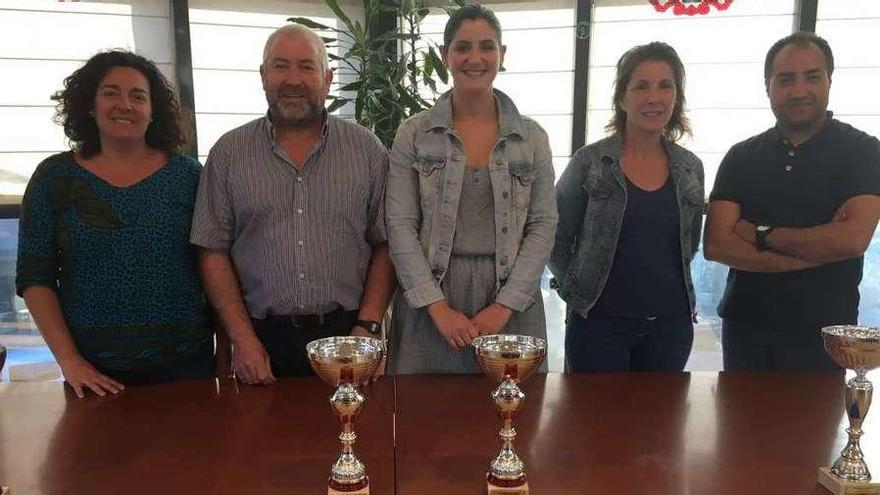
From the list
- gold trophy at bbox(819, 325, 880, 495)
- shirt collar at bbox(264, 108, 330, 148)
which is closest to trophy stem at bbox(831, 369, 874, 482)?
gold trophy at bbox(819, 325, 880, 495)

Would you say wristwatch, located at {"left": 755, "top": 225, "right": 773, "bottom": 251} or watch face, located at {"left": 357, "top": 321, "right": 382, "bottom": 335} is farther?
wristwatch, located at {"left": 755, "top": 225, "right": 773, "bottom": 251}

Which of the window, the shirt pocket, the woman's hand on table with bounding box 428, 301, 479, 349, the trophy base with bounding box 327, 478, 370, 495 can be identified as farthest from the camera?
the window

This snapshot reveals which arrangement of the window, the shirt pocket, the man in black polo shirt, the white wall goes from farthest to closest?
the window → the white wall → the man in black polo shirt → the shirt pocket

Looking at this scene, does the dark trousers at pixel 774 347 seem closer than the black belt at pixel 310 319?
No

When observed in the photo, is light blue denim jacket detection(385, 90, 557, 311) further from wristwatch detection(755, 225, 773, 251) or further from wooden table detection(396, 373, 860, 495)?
wristwatch detection(755, 225, 773, 251)

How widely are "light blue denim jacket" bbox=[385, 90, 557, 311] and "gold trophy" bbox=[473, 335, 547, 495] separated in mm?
686

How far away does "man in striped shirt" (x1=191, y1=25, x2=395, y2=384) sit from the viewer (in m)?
1.92

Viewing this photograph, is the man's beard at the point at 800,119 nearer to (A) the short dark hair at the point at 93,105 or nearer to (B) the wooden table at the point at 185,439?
(B) the wooden table at the point at 185,439

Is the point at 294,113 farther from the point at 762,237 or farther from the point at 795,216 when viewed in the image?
the point at 795,216

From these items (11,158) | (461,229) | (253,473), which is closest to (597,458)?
(253,473)

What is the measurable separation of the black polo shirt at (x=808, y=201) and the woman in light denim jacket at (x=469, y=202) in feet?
2.36

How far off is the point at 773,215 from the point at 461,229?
3.34 ft

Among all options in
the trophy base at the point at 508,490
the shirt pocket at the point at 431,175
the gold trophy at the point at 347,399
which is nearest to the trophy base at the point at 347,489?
the gold trophy at the point at 347,399

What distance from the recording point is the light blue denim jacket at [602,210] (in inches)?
83.2
